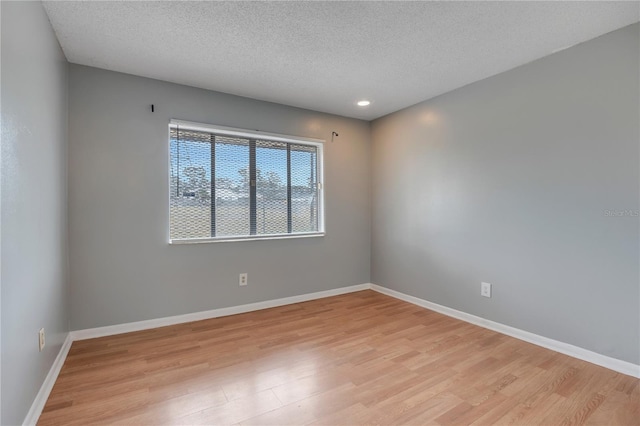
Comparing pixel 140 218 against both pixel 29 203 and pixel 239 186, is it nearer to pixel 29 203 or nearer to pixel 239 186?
pixel 239 186

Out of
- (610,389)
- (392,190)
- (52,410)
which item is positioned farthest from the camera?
(392,190)

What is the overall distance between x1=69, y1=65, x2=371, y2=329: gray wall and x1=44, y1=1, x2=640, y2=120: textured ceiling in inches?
10.3

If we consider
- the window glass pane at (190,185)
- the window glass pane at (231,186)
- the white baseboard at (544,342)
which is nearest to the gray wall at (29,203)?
the window glass pane at (190,185)

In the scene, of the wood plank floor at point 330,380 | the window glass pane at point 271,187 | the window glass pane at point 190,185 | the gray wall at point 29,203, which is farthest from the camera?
the window glass pane at point 271,187

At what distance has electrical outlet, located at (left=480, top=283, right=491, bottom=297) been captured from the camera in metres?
2.92

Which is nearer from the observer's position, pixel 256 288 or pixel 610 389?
pixel 610 389

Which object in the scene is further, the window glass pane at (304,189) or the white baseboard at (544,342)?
the window glass pane at (304,189)

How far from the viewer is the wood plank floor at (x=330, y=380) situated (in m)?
1.68

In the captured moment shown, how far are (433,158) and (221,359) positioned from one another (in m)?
2.93

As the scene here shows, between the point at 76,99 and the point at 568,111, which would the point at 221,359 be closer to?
the point at 76,99

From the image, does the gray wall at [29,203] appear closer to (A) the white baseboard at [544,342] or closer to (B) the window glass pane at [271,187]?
(B) the window glass pane at [271,187]

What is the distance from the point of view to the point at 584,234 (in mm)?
2303

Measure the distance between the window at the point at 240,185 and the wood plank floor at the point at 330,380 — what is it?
1065 mm

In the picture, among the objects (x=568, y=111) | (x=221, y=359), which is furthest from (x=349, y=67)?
(x=221, y=359)
